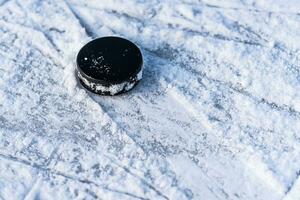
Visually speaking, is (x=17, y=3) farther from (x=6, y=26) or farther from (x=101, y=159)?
(x=101, y=159)

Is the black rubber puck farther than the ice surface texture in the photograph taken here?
Yes

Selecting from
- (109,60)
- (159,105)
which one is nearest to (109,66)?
(109,60)

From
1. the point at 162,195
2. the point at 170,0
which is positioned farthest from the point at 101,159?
the point at 170,0

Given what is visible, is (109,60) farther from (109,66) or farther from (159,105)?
(159,105)

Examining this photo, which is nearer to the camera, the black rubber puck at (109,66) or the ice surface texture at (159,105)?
the ice surface texture at (159,105)
